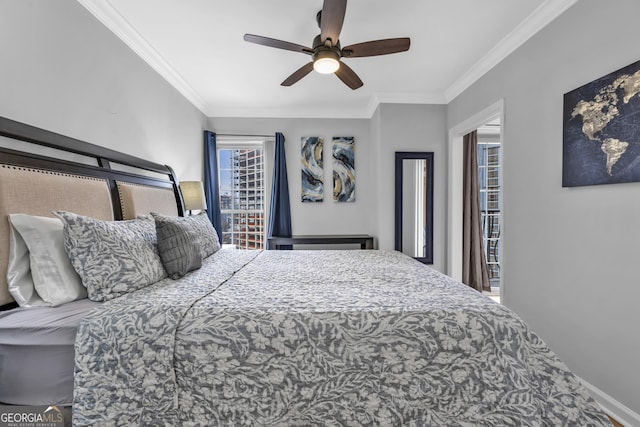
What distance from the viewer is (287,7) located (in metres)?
2.01

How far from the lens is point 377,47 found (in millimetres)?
1975

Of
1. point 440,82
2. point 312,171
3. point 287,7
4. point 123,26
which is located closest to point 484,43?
point 440,82

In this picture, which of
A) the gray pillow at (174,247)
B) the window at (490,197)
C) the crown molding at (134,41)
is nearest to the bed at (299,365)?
the gray pillow at (174,247)

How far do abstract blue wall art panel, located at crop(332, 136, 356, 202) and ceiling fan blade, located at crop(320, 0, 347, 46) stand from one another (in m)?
2.26

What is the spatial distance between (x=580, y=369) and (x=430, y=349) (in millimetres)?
1533

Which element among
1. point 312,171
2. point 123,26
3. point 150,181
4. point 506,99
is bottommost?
point 150,181

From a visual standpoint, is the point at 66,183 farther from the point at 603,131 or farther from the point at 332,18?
the point at 603,131

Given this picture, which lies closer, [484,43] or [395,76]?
[484,43]

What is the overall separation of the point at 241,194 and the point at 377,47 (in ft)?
9.78

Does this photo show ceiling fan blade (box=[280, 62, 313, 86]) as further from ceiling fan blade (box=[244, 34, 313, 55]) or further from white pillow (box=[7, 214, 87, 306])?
white pillow (box=[7, 214, 87, 306])

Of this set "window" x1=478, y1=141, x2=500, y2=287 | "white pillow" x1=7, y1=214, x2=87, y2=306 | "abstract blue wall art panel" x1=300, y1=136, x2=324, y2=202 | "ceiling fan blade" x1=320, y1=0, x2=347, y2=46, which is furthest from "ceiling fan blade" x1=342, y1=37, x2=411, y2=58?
"window" x1=478, y1=141, x2=500, y2=287

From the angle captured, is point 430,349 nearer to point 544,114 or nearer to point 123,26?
point 544,114

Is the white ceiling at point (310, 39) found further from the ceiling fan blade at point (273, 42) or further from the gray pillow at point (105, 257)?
the gray pillow at point (105, 257)

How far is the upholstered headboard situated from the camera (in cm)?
128
